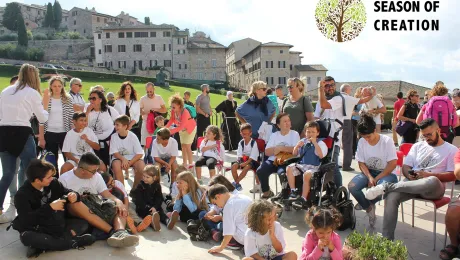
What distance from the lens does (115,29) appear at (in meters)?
88.8

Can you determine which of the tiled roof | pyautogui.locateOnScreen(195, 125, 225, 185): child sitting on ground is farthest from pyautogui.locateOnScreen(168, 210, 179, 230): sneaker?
the tiled roof

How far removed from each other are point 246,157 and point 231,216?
2.51 metres

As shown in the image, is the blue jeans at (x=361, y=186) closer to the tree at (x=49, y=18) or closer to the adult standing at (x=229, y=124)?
the adult standing at (x=229, y=124)

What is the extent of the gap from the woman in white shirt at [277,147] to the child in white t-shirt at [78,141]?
8.50 ft

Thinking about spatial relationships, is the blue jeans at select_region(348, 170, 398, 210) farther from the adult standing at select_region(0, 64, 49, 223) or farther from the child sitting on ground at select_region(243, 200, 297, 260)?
the adult standing at select_region(0, 64, 49, 223)

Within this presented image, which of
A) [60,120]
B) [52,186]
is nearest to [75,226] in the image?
[52,186]

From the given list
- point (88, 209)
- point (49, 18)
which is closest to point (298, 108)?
point (88, 209)

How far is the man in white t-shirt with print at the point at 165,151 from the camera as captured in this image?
7.38m

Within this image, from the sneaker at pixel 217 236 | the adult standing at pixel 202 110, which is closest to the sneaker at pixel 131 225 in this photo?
the sneaker at pixel 217 236

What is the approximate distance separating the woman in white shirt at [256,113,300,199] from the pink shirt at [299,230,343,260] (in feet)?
8.17

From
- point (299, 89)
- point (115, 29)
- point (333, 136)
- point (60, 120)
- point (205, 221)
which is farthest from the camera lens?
point (115, 29)

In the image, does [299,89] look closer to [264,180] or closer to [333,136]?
[333,136]

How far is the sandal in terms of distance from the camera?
4348 mm

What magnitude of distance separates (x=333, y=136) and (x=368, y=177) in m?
0.93
